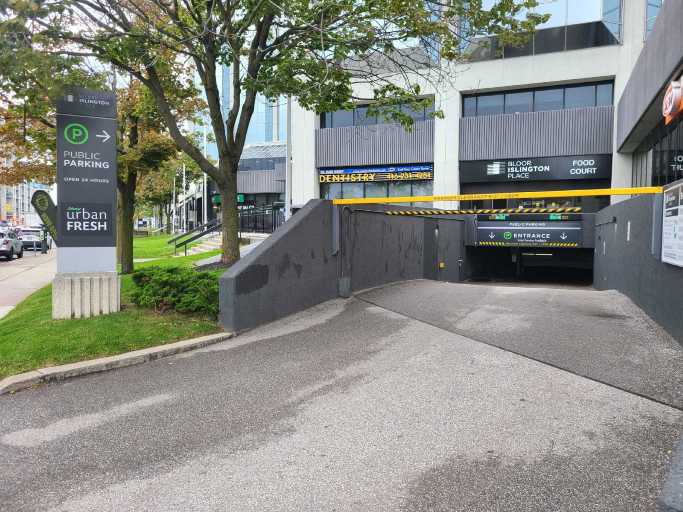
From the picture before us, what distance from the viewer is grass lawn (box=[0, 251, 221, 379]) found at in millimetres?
6375

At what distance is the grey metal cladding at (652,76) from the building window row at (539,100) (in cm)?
356

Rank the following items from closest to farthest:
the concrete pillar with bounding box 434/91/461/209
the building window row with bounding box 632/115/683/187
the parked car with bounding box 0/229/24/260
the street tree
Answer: the street tree, the building window row with bounding box 632/115/683/187, the concrete pillar with bounding box 434/91/461/209, the parked car with bounding box 0/229/24/260

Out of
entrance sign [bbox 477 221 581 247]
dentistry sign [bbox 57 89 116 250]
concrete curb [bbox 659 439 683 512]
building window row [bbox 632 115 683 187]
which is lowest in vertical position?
concrete curb [bbox 659 439 683 512]

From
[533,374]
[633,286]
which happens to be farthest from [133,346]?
[633,286]

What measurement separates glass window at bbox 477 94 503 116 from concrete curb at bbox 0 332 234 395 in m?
22.8

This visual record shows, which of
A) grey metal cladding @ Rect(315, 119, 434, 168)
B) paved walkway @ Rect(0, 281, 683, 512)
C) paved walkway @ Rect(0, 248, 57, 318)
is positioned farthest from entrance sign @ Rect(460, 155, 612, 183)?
paved walkway @ Rect(0, 281, 683, 512)

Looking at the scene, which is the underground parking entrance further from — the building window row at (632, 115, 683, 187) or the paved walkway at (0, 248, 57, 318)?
the paved walkway at (0, 248, 57, 318)

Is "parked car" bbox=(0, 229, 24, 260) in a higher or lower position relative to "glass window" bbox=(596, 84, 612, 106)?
lower

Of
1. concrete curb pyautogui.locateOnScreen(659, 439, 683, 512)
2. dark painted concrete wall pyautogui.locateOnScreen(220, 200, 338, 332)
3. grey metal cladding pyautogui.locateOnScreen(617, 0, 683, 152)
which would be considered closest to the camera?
concrete curb pyautogui.locateOnScreen(659, 439, 683, 512)

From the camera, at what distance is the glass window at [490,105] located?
2667 cm

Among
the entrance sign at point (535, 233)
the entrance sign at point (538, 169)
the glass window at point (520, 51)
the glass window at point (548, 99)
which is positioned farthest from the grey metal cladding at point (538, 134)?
the entrance sign at point (535, 233)

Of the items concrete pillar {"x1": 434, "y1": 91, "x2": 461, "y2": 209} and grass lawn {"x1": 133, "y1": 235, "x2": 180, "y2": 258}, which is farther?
concrete pillar {"x1": 434, "y1": 91, "x2": 461, "y2": 209}

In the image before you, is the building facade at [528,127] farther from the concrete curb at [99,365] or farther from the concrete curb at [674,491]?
the concrete curb at [674,491]

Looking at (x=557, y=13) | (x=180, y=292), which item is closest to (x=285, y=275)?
(x=180, y=292)
